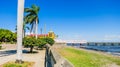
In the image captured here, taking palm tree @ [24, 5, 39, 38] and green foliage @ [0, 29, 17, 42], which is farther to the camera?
green foliage @ [0, 29, 17, 42]

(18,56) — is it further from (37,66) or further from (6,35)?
(6,35)

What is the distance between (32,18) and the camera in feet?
181

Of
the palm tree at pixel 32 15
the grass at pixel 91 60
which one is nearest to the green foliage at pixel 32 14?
the palm tree at pixel 32 15

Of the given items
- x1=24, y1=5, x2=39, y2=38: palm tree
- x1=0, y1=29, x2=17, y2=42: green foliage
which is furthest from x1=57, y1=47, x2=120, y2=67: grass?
x1=0, y1=29, x2=17, y2=42: green foliage

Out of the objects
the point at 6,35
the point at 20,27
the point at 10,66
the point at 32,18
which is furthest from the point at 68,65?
the point at 6,35

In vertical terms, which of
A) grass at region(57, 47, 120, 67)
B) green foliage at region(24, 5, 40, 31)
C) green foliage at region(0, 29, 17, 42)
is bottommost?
grass at region(57, 47, 120, 67)

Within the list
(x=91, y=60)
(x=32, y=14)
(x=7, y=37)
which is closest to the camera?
(x=91, y=60)

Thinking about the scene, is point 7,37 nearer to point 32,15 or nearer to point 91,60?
point 32,15

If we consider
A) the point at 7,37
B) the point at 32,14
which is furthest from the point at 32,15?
the point at 7,37

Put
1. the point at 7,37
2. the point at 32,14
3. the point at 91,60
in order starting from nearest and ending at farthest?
the point at 91,60, the point at 32,14, the point at 7,37

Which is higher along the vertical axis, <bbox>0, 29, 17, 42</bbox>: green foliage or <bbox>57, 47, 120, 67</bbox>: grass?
<bbox>0, 29, 17, 42</bbox>: green foliage

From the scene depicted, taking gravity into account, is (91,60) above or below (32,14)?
below

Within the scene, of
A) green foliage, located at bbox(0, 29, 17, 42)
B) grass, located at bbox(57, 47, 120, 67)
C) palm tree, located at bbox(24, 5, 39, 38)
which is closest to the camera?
grass, located at bbox(57, 47, 120, 67)

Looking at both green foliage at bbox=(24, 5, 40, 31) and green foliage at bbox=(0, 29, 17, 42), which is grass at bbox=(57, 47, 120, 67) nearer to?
green foliage at bbox=(24, 5, 40, 31)
